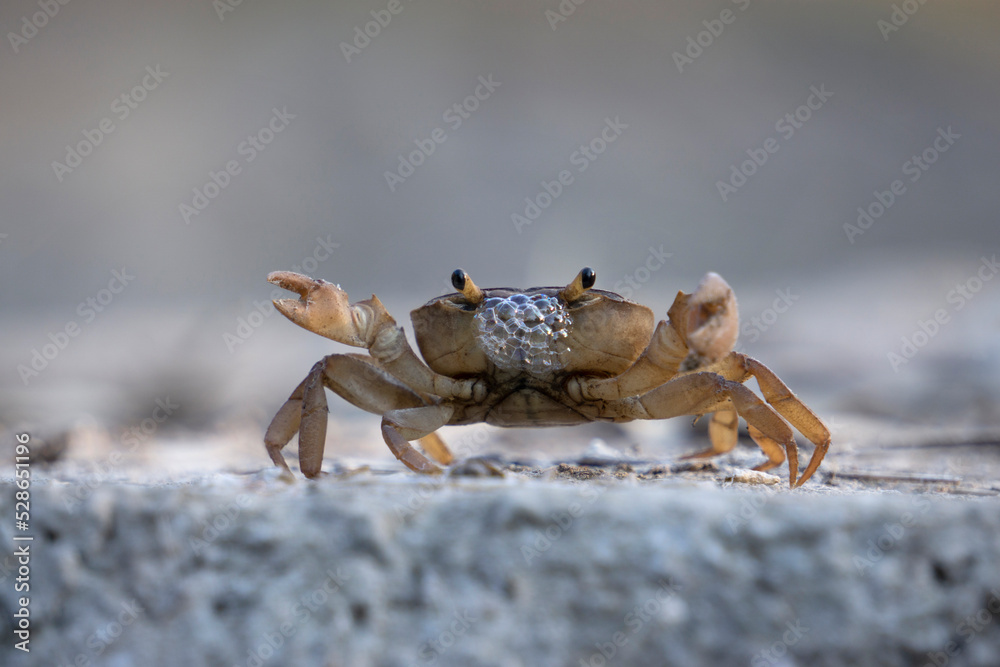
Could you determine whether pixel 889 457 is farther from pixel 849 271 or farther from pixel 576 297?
pixel 849 271

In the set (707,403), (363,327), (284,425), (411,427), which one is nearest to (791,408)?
(707,403)

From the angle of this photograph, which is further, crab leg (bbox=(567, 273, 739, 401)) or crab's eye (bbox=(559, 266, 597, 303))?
crab's eye (bbox=(559, 266, 597, 303))

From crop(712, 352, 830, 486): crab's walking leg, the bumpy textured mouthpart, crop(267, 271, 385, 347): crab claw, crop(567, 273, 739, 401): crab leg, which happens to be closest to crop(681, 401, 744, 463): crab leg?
crop(712, 352, 830, 486): crab's walking leg

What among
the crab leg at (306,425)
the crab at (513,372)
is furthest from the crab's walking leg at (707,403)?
the crab leg at (306,425)

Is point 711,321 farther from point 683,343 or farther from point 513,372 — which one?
point 513,372

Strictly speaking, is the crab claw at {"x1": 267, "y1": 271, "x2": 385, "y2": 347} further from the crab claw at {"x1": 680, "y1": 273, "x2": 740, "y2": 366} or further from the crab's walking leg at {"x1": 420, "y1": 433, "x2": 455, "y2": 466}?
the crab claw at {"x1": 680, "y1": 273, "x2": 740, "y2": 366}

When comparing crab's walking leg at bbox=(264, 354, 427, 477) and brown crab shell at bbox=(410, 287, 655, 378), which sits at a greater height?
brown crab shell at bbox=(410, 287, 655, 378)

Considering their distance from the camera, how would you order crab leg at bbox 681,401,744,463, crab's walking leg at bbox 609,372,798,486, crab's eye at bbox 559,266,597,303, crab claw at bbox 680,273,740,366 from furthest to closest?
crab leg at bbox 681,401,744,463 → crab's eye at bbox 559,266,597,303 → crab's walking leg at bbox 609,372,798,486 → crab claw at bbox 680,273,740,366
